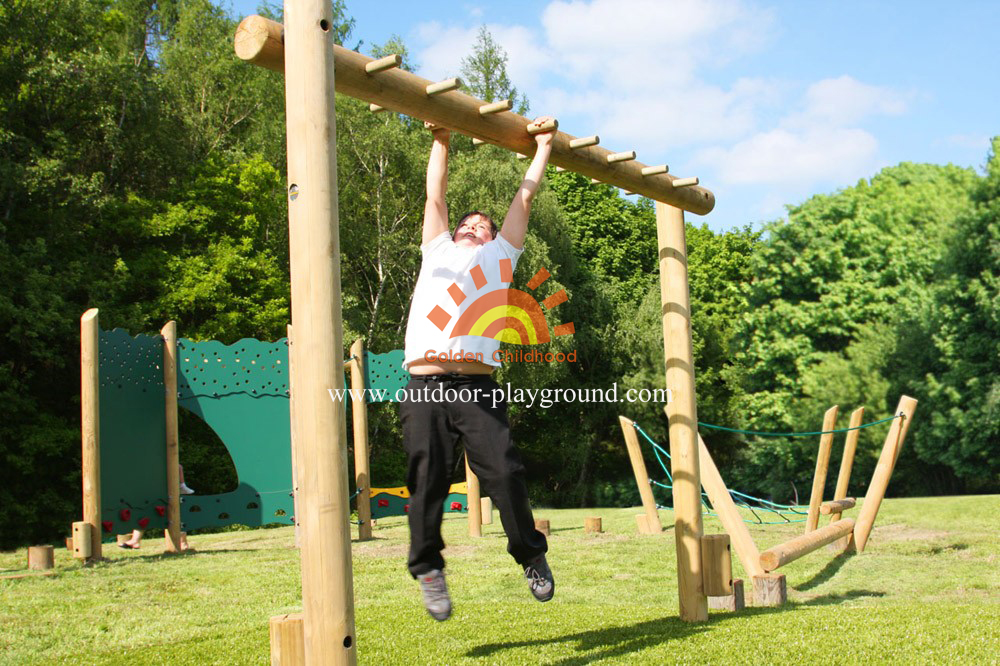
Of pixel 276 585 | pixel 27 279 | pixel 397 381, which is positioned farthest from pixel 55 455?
pixel 276 585

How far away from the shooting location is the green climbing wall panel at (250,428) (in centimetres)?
1316

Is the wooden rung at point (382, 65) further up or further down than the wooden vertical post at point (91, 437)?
further up

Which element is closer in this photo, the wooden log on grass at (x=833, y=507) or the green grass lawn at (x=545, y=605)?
the green grass lawn at (x=545, y=605)

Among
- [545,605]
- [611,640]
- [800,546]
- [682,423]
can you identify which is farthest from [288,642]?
[800,546]

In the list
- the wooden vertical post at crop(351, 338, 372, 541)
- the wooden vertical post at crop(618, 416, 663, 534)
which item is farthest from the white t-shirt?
the wooden vertical post at crop(618, 416, 663, 534)

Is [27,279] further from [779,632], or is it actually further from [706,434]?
[706,434]

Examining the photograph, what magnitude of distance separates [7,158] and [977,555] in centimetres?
1991

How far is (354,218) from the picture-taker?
26.9m

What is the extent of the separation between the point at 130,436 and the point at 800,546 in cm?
831

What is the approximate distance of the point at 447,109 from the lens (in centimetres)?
455

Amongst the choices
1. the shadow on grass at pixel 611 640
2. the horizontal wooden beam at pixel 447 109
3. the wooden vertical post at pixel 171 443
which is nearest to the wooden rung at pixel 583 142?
the horizontal wooden beam at pixel 447 109

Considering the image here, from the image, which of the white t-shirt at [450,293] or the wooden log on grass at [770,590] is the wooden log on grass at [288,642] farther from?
the wooden log on grass at [770,590]

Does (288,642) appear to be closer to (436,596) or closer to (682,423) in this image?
(436,596)

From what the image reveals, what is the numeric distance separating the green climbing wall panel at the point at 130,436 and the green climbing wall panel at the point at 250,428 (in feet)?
3.24
